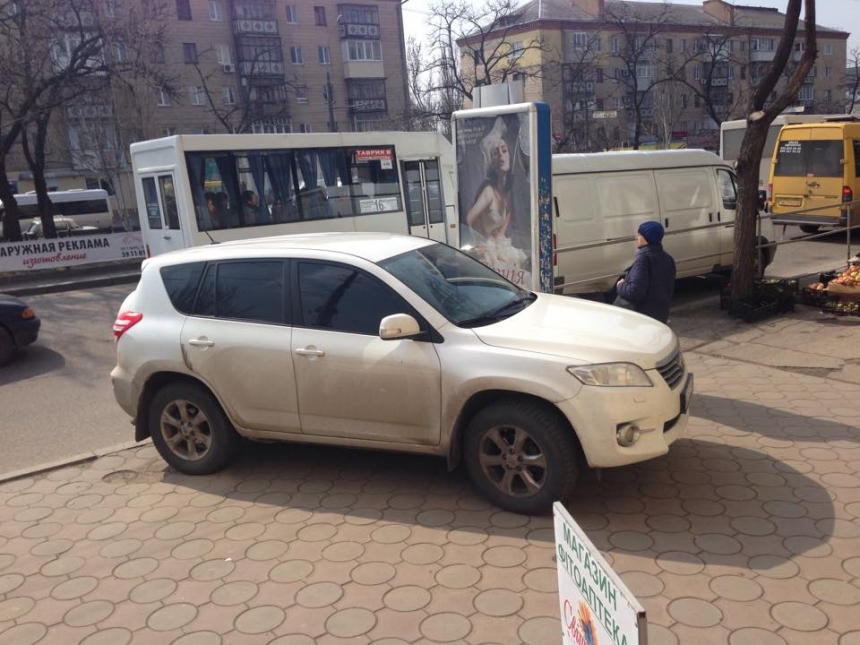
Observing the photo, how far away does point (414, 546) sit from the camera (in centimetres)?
410

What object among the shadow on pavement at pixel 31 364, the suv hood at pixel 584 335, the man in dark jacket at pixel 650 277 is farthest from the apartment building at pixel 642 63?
the suv hood at pixel 584 335

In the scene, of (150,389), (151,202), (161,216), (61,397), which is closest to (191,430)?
(150,389)

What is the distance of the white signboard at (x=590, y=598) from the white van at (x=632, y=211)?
7.18 metres

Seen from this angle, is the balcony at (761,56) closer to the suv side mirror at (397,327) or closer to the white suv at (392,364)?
the white suv at (392,364)

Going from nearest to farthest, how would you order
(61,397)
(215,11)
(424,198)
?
(61,397) < (424,198) < (215,11)

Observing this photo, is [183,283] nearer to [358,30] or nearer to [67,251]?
[67,251]

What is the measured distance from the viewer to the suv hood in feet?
13.7

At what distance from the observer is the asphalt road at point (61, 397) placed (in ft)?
21.0

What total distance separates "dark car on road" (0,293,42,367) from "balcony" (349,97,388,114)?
151 feet

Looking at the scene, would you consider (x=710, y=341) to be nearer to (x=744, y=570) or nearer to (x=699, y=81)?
(x=744, y=570)

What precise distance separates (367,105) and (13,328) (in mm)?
47026

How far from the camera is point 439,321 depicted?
446 cm

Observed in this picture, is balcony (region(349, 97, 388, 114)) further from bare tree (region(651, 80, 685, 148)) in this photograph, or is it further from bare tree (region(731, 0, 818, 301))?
bare tree (region(731, 0, 818, 301))

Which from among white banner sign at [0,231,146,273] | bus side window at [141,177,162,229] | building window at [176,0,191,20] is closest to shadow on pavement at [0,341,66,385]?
bus side window at [141,177,162,229]
